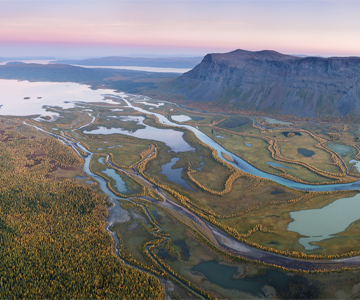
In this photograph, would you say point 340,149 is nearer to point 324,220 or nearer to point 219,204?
point 324,220

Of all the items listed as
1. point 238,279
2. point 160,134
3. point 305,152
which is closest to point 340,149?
point 305,152

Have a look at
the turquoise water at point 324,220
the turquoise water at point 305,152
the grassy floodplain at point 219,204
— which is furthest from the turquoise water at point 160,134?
the turquoise water at point 324,220

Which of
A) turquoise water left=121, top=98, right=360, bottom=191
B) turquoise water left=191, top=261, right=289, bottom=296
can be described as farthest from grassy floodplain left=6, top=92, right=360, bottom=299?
turquoise water left=121, top=98, right=360, bottom=191

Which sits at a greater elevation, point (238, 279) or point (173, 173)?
point (173, 173)

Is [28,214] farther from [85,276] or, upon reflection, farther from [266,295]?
[266,295]

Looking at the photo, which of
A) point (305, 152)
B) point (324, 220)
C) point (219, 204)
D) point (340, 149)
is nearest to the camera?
point (324, 220)

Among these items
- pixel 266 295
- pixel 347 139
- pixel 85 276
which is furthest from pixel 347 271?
pixel 347 139
